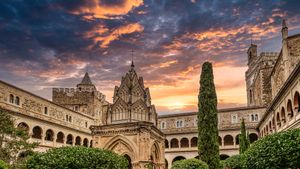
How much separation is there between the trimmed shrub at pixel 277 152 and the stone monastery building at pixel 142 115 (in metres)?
9.90

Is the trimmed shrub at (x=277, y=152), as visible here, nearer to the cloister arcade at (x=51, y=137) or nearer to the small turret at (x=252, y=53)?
the cloister arcade at (x=51, y=137)

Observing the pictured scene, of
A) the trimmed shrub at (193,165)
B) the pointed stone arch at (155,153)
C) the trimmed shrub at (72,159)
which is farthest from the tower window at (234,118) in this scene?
the trimmed shrub at (72,159)

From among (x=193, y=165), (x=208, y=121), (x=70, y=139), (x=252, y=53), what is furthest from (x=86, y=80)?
(x=193, y=165)

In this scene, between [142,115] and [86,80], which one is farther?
[86,80]

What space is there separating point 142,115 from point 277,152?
92.2 ft

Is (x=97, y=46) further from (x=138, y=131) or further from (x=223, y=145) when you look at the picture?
(x=223, y=145)

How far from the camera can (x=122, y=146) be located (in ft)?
100

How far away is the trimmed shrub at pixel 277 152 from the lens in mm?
12039

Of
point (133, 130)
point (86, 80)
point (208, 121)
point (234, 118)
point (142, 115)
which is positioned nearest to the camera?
point (208, 121)

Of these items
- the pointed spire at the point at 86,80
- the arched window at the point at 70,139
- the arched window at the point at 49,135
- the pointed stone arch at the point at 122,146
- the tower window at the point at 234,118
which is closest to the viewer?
the pointed stone arch at the point at 122,146

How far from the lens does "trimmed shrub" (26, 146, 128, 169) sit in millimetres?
15020

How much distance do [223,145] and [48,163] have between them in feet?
156

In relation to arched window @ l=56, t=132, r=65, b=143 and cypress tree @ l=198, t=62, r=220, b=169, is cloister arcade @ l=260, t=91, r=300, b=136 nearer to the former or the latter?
cypress tree @ l=198, t=62, r=220, b=169

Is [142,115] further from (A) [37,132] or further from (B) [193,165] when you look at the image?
(B) [193,165]
